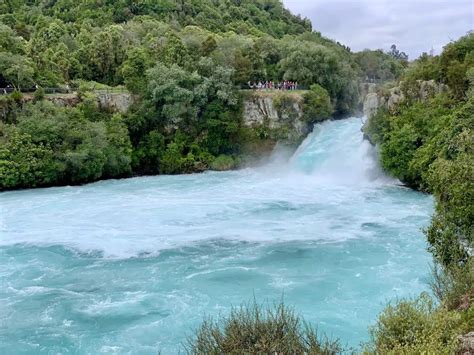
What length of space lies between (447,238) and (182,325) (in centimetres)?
866

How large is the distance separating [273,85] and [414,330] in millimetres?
40196

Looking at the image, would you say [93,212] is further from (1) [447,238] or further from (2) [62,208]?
(1) [447,238]

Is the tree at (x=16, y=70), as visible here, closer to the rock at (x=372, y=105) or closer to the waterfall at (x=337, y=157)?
the waterfall at (x=337, y=157)

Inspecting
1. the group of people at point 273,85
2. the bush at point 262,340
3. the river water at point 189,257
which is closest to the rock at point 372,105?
the river water at point 189,257

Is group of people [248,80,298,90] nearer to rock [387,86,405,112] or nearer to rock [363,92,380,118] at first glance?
rock [363,92,380,118]

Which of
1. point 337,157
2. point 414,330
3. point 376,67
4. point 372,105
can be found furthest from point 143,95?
point 376,67

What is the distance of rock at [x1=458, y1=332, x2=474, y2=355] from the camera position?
9992 millimetres

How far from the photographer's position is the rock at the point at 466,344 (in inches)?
393

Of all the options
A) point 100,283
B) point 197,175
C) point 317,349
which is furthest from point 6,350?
point 197,175

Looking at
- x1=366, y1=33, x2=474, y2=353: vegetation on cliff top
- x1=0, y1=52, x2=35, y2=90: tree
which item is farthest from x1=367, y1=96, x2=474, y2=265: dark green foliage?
x1=0, y1=52, x2=35, y2=90: tree

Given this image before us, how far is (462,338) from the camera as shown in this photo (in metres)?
10.4

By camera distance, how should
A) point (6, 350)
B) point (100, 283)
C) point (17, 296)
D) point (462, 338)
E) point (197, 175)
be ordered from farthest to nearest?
point (197, 175) → point (100, 283) → point (17, 296) → point (6, 350) → point (462, 338)

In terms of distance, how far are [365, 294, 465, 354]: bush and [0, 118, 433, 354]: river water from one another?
5.00 metres

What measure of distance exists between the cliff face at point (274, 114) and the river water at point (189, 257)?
24.0 feet
